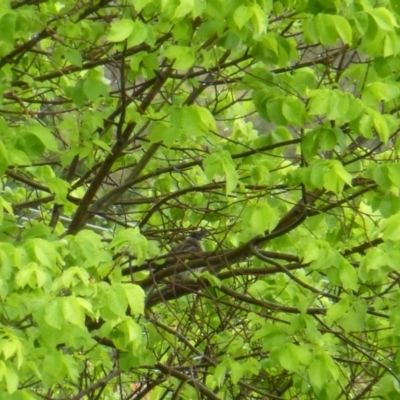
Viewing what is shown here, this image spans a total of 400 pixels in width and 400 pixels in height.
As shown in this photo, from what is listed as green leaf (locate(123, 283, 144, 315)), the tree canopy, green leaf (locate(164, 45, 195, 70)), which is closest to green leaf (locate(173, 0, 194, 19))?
the tree canopy

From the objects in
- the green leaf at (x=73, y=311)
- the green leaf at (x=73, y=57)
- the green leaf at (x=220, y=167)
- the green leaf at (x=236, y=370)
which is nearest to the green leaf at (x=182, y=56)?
the green leaf at (x=220, y=167)

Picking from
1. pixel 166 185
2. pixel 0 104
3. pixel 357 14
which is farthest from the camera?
pixel 166 185

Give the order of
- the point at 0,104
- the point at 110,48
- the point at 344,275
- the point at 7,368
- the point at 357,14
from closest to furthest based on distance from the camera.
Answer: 1. the point at 7,368
2. the point at 357,14
3. the point at 344,275
4. the point at 0,104
5. the point at 110,48

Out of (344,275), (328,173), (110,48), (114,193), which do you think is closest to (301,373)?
(344,275)

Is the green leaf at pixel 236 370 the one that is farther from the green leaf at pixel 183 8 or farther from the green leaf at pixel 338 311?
the green leaf at pixel 183 8

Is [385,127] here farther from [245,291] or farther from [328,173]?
[245,291]

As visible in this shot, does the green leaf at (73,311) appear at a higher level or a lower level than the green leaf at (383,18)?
lower

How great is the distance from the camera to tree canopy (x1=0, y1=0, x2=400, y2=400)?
325cm

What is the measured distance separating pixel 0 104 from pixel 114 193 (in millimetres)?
1047

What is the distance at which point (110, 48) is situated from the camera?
15.4ft

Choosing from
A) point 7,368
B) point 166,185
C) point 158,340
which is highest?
point 7,368

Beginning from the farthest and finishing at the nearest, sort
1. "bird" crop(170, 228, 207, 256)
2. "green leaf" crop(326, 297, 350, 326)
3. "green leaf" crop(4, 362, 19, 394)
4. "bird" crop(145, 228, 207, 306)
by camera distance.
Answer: "bird" crop(170, 228, 207, 256), "bird" crop(145, 228, 207, 306), "green leaf" crop(326, 297, 350, 326), "green leaf" crop(4, 362, 19, 394)

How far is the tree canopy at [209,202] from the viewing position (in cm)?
325

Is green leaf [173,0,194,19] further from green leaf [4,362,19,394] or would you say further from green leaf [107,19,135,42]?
green leaf [4,362,19,394]
